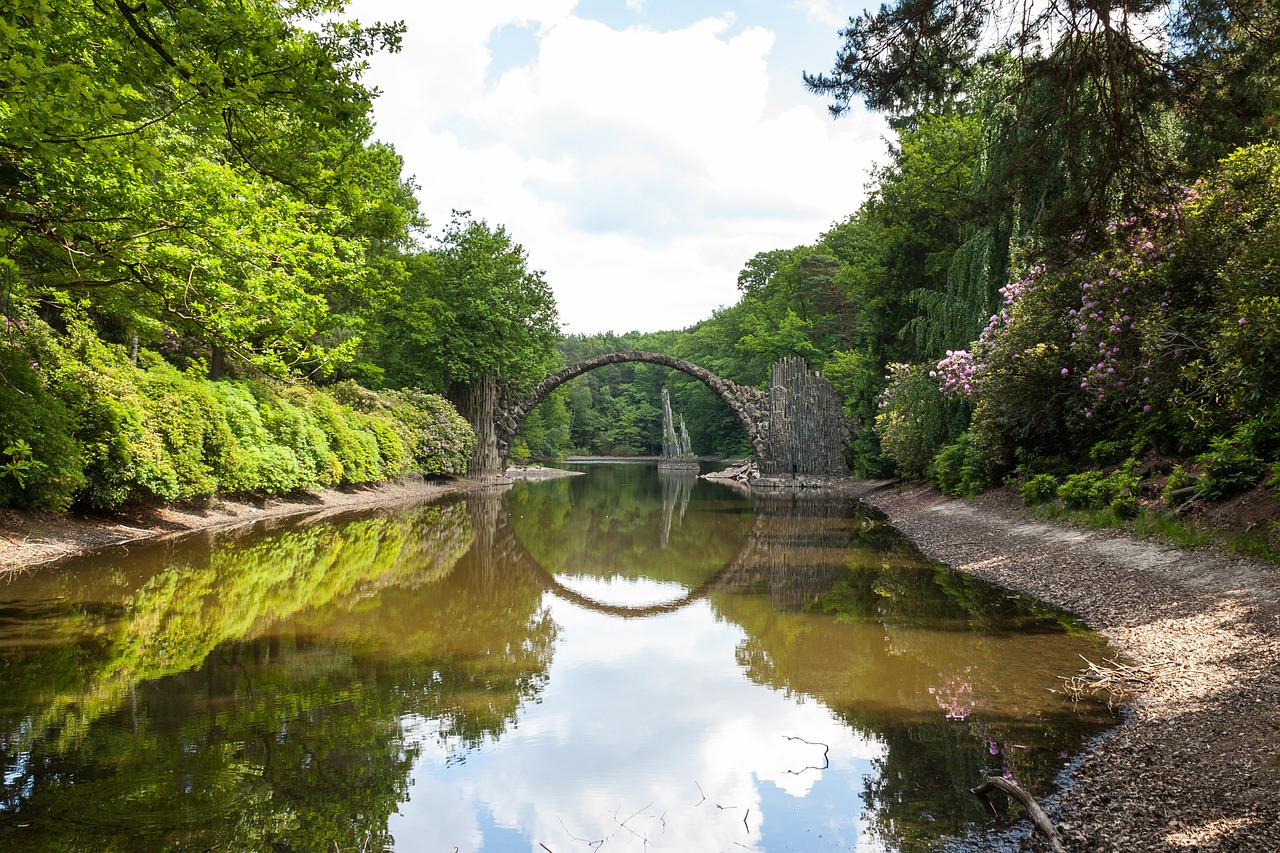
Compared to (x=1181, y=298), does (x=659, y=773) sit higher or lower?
lower

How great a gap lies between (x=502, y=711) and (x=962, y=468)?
13.4 metres

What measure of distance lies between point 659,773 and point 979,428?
12841 mm

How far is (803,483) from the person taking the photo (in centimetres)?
3062

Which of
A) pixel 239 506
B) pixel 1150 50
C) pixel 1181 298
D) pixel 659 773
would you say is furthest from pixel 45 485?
pixel 1181 298

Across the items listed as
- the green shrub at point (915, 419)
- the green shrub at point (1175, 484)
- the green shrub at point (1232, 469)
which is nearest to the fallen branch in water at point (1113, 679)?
the green shrub at point (1232, 469)

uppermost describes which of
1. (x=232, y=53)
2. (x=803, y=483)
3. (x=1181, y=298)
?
(x=232, y=53)

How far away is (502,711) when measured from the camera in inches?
197

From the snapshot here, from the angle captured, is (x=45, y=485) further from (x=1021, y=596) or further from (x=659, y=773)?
(x=1021, y=596)

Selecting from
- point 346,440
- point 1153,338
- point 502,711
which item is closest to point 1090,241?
point 1153,338

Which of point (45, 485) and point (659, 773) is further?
point (45, 485)

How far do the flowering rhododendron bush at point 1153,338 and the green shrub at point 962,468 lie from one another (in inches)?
14.2

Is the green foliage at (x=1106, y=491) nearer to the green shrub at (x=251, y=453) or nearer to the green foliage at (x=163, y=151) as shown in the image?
the green foliage at (x=163, y=151)

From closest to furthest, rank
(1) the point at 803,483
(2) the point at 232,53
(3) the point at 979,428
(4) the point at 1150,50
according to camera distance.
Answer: (4) the point at 1150,50, (2) the point at 232,53, (3) the point at 979,428, (1) the point at 803,483

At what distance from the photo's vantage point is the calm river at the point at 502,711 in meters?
3.51
